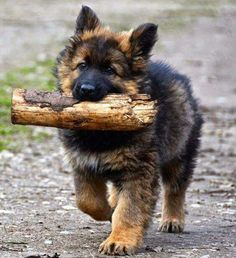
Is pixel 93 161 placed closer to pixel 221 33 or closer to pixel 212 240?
pixel 212 240

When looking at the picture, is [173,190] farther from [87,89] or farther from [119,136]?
[87,89]

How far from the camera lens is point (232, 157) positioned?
41.3 ft

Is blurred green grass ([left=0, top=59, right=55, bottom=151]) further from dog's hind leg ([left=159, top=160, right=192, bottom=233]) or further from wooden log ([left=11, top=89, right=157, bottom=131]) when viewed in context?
wooden log ([left=11, top=89, right=157, bottom=131])

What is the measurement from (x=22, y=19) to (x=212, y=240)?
2126 cm

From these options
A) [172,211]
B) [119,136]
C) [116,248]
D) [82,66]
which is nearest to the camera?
[116,248]

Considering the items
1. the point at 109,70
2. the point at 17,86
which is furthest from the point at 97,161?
the point at 17,86

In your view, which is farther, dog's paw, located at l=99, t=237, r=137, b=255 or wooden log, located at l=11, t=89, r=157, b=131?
wooden log, located at l=11, t=89, r=157, b=131

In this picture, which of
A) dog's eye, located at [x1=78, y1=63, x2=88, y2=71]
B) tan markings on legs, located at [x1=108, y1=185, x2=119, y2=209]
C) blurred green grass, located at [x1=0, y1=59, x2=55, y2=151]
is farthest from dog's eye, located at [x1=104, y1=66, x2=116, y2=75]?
blurred green grass, located at [x1=0, y1=59, x2=55, y2=151]

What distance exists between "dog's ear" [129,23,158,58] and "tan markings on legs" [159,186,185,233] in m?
1.49

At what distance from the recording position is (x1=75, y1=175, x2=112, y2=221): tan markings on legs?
7520mm

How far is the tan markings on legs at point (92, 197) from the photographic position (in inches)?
296

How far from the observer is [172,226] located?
830 centimetres

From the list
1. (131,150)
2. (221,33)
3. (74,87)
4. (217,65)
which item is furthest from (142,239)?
(221,33)

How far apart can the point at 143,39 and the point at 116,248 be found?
171 centimetres
